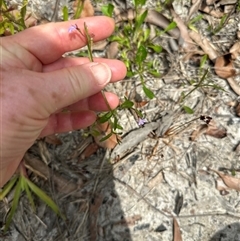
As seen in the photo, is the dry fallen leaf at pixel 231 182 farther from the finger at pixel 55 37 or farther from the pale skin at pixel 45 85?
the finger at pixel 55 37

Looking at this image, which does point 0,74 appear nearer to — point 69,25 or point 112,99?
point 69,25

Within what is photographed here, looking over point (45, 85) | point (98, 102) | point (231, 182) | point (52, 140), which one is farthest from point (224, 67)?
point (45, 85)

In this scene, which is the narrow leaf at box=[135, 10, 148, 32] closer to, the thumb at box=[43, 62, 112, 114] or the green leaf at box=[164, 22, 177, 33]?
the green leaf at box=[164, 22, 177, 33]

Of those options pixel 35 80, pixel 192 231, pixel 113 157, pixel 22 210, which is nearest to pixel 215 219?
pixel 192 231

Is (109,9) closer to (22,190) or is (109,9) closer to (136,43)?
(136,43)

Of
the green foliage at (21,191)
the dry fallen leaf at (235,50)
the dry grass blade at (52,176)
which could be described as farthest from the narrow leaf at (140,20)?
the green foliage at (21,191)

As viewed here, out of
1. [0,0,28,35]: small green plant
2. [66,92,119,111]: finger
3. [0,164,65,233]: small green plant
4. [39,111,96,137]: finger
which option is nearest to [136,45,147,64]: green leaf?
[66,92,119,111]: finger
